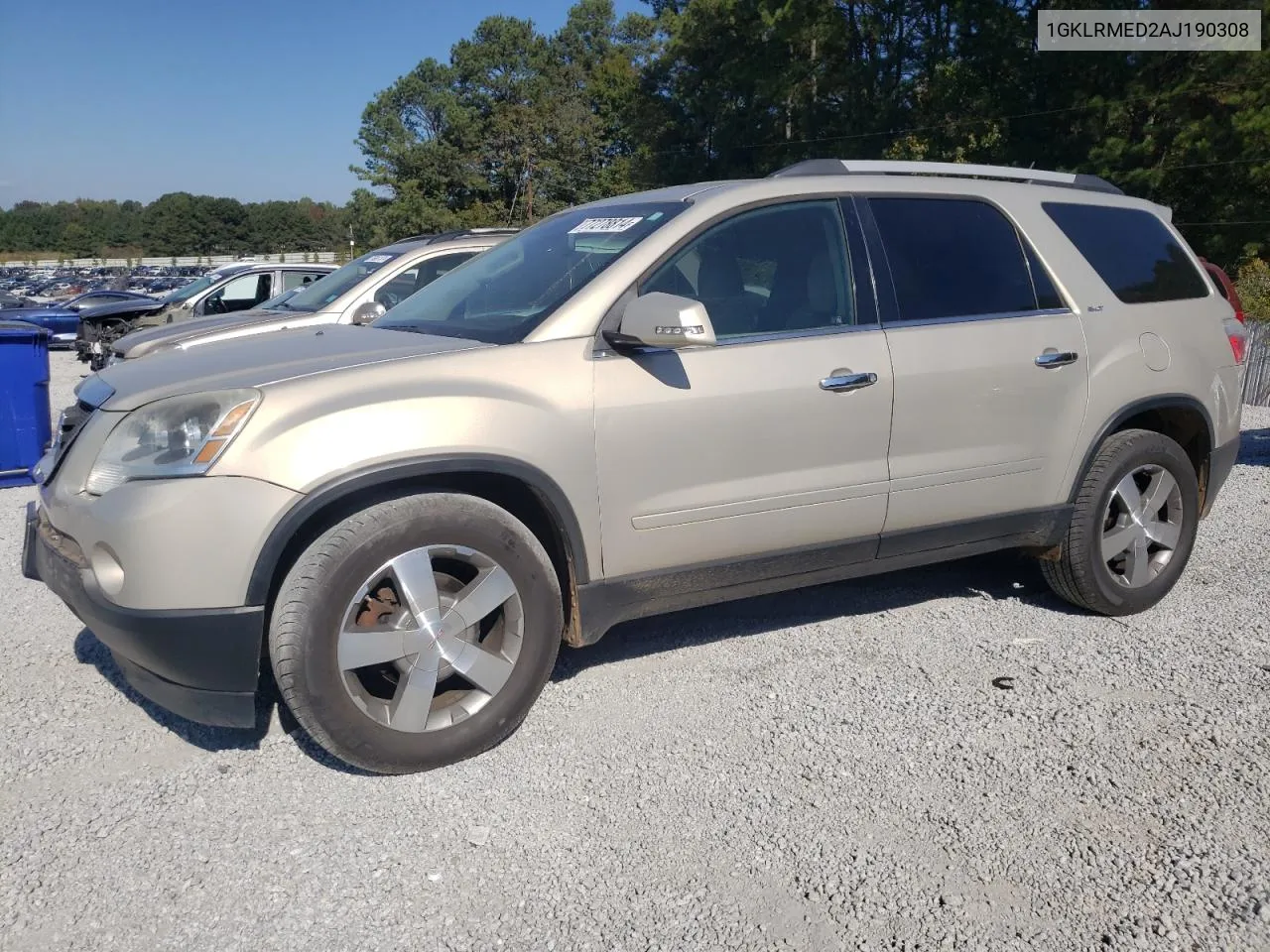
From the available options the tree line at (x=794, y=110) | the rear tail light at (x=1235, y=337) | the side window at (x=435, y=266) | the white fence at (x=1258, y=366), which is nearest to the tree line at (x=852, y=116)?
the tree line at (x=794, y=110)

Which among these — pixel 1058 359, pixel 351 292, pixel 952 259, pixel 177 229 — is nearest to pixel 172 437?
pixel 952 259

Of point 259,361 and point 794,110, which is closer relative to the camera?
point 259,361

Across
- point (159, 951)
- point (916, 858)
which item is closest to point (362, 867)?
point (159, 951)

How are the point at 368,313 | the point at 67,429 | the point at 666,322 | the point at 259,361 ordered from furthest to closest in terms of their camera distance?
1. the point at 368,313
2. the point at 67,429
3. the point at 259,361
4. the point at 666,322

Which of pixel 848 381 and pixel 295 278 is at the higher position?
pixel 295 278

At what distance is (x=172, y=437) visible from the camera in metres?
2.96

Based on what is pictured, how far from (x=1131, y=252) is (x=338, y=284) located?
20.8 feet

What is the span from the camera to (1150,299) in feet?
14.9

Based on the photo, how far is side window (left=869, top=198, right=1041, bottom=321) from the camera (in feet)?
13.1

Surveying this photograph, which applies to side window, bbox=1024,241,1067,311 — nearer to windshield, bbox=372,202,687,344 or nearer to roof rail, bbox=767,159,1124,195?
roof rail, bbox=767,159,1124,195

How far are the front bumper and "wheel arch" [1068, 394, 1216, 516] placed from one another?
3225 millimetres

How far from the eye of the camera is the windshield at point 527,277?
358 cm

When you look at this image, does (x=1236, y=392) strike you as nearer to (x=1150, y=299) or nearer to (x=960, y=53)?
(x=1150, y=299)

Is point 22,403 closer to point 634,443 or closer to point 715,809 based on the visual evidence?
point 634,443
